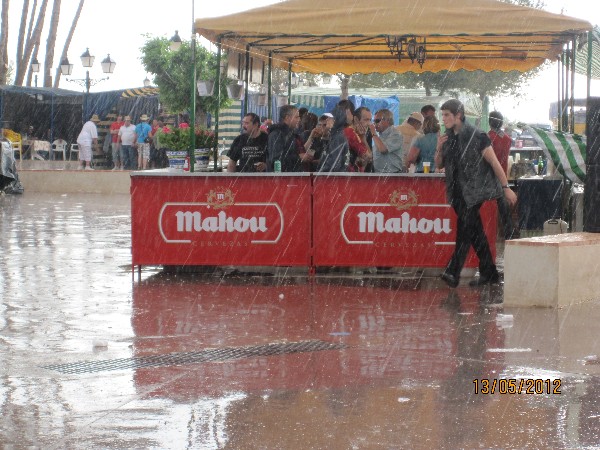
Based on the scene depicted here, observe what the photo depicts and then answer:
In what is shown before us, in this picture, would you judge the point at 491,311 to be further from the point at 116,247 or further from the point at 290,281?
the point at 116,247

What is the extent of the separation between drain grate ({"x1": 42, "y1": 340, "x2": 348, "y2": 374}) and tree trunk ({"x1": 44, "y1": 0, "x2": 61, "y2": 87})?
4307cm

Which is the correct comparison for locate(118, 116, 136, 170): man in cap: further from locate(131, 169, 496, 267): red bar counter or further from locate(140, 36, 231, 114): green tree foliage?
locate(131, 169, 496, 267): red bar counter

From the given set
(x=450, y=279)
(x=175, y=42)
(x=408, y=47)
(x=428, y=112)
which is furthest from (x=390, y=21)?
(x=175, y=42)

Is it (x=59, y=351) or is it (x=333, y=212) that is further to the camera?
(x=333, y=212)

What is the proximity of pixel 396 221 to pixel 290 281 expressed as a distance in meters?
1.33

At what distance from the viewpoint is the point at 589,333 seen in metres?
8.59

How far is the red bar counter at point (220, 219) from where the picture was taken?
475 inches

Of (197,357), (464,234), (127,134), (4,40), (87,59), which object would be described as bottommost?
A: (197,357)

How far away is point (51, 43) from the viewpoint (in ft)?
163

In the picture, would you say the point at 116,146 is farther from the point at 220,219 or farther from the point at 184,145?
the point at 220,219

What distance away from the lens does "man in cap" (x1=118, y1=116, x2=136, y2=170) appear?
34094mm

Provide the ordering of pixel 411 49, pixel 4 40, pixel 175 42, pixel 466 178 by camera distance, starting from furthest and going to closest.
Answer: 1. pixel 4 40
2. pixel 175 42
3. pixel 411 49
4. pixel 466 178

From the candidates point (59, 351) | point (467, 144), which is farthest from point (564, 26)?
point (59, 351)
